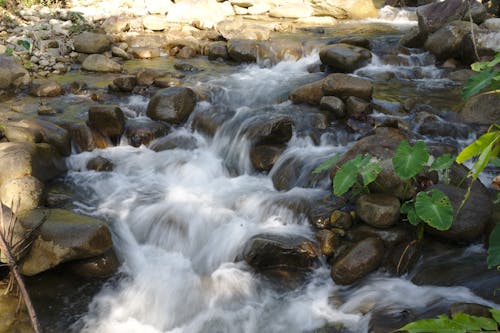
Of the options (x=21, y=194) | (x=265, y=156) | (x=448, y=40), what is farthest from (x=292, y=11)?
(x=21, y=194)

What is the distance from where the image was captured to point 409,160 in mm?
4387

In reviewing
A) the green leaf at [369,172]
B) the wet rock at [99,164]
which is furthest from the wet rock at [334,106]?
the wet rock at [99,164]

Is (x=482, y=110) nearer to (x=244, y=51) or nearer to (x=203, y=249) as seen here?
(x=203, y=249)

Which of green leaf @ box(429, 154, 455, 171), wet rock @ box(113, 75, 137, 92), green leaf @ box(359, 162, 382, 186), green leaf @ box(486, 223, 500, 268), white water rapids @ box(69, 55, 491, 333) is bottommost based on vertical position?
white water rapids @ box(69, 55, 491, 333)

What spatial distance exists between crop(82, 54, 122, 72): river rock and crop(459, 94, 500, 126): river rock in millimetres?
7207

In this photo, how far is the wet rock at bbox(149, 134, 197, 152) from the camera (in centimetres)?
719

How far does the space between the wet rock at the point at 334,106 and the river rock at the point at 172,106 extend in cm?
234

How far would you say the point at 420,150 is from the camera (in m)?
4.41

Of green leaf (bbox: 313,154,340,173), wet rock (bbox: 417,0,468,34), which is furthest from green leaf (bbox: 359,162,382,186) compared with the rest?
wet rock (bbox: 417,0,468,34)

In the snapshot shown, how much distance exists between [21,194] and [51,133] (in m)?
1.70

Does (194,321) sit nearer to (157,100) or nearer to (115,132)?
(115,132)

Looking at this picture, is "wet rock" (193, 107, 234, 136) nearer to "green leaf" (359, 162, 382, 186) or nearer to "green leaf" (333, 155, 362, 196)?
"green leaf" (333, 155, 362, 196)

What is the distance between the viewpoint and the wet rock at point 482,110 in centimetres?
682

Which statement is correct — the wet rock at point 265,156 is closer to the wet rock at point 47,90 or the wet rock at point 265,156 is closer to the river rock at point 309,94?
the river rock at point 309,94
